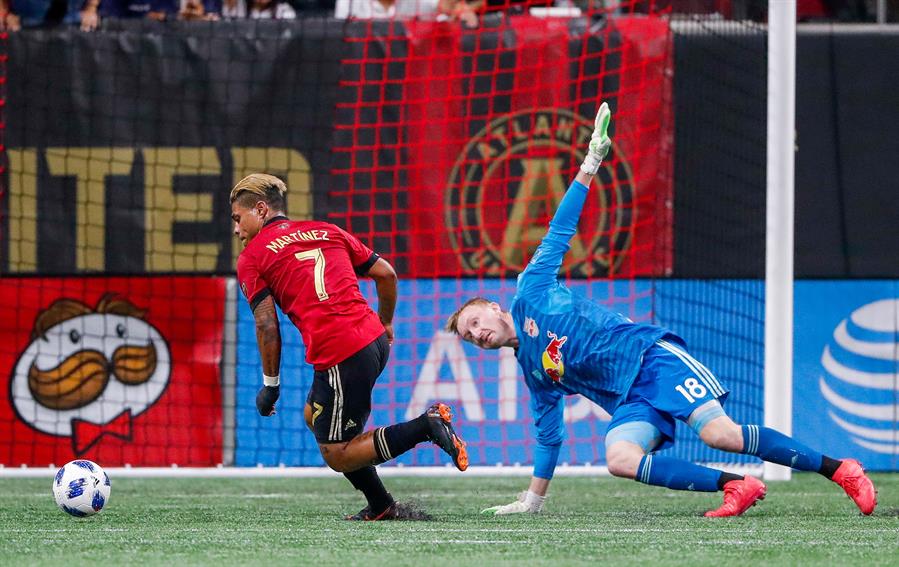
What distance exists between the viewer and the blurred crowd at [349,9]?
10.5 metres

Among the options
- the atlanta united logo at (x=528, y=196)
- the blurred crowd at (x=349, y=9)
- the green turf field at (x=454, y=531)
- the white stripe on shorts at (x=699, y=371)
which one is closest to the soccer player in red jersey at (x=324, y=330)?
the green turf field at (x=454, y=531)

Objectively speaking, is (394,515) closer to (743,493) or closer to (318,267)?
(318,267)

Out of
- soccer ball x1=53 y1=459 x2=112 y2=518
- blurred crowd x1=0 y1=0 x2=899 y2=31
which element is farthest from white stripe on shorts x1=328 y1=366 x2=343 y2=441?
blurred crowd x1=0 y1=0 x2=899 y2=31

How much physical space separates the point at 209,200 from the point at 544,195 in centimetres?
261

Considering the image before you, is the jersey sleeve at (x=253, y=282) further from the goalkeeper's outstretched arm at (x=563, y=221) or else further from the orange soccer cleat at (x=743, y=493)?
the orange soccer cleat at (x=743, y=493)

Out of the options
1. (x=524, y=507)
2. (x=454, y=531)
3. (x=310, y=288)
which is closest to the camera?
(x=454, y=531)

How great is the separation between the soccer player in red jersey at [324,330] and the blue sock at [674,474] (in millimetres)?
957

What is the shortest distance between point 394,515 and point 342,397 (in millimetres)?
643

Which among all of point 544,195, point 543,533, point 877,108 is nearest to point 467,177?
point 544,195

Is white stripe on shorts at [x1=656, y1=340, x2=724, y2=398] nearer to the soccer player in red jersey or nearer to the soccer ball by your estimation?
the soccer player in red jersey

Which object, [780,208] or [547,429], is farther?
[780,208]

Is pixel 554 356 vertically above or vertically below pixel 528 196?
below

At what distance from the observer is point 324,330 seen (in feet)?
20.9

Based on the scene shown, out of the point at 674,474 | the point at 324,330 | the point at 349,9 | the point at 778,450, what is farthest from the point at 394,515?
the point at 349,9
